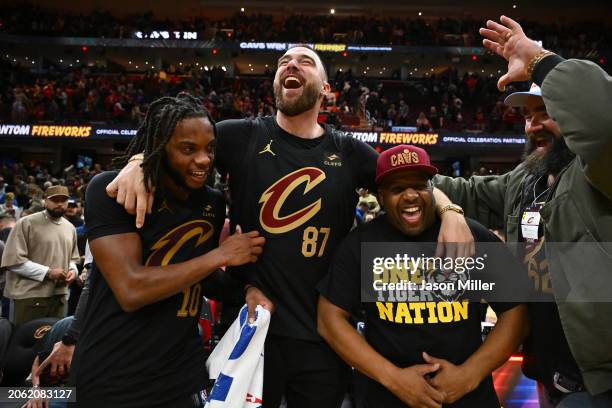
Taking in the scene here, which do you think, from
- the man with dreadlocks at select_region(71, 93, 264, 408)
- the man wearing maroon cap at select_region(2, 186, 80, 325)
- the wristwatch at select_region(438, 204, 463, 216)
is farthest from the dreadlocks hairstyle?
the man wearing maroon cap at select_region(2, 186, 80, 325)

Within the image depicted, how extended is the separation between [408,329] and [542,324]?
0.54 meters

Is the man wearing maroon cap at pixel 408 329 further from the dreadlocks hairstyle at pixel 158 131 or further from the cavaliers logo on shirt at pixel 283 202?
the dreadlocks hairstyle at pixel 158 131

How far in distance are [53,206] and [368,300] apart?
14.6ft

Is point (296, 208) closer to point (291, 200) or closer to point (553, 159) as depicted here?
point (291, 200)

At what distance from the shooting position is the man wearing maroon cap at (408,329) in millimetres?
1834

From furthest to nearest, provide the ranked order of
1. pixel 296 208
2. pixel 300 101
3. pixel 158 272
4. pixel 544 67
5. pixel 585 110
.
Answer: pixel 300 101 → pixel 296 208 → pixel 158 272 → pixel 544 67 → pixel 585 110

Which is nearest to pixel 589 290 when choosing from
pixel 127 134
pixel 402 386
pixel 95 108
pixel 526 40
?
pixel 402 386

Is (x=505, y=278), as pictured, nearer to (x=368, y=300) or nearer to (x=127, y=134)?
(x=368, y=300)

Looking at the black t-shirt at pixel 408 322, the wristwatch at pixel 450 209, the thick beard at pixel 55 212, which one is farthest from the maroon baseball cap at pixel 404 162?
the thick beard at pixel 55 212

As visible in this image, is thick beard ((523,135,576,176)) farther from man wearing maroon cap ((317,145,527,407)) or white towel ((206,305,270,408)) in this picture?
white towel ((206,305,270,408))

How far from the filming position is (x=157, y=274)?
1739 mm

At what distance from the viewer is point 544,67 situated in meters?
1.57

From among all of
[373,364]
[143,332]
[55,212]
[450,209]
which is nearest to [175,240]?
[143,332]

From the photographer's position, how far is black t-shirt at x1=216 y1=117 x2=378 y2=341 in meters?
2.16
